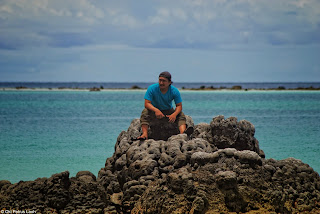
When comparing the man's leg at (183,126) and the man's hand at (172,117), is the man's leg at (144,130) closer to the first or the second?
the man's hand at (172,117)

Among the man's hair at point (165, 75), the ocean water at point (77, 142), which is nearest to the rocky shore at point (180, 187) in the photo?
the man's hair at point (165, 75)

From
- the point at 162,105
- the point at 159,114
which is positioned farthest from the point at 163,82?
the point at 159,114

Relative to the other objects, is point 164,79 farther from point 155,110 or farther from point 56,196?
point 56,196

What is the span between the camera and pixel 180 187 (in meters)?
5.61

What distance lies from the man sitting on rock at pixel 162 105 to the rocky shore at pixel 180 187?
66cm

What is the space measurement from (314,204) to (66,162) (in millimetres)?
7487

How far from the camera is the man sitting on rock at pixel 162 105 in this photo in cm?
736

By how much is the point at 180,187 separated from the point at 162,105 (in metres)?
2.23

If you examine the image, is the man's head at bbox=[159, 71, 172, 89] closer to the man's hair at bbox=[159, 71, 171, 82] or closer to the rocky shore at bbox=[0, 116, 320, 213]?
the man's hair at bbox=[159, 71, 171, 82]

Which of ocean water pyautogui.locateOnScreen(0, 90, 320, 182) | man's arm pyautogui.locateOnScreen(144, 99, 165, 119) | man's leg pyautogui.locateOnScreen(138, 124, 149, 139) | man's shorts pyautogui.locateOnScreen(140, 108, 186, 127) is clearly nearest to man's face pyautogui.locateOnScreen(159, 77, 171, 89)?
man's arm pyautogui.locateOnScreen(144, 99, 165, 119)

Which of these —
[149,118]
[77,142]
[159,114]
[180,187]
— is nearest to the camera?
[180,187]

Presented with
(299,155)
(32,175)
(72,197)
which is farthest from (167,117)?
(299,155)

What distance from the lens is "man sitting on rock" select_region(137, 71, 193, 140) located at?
7355 mm

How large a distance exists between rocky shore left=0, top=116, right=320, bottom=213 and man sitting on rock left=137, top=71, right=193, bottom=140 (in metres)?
0.66
